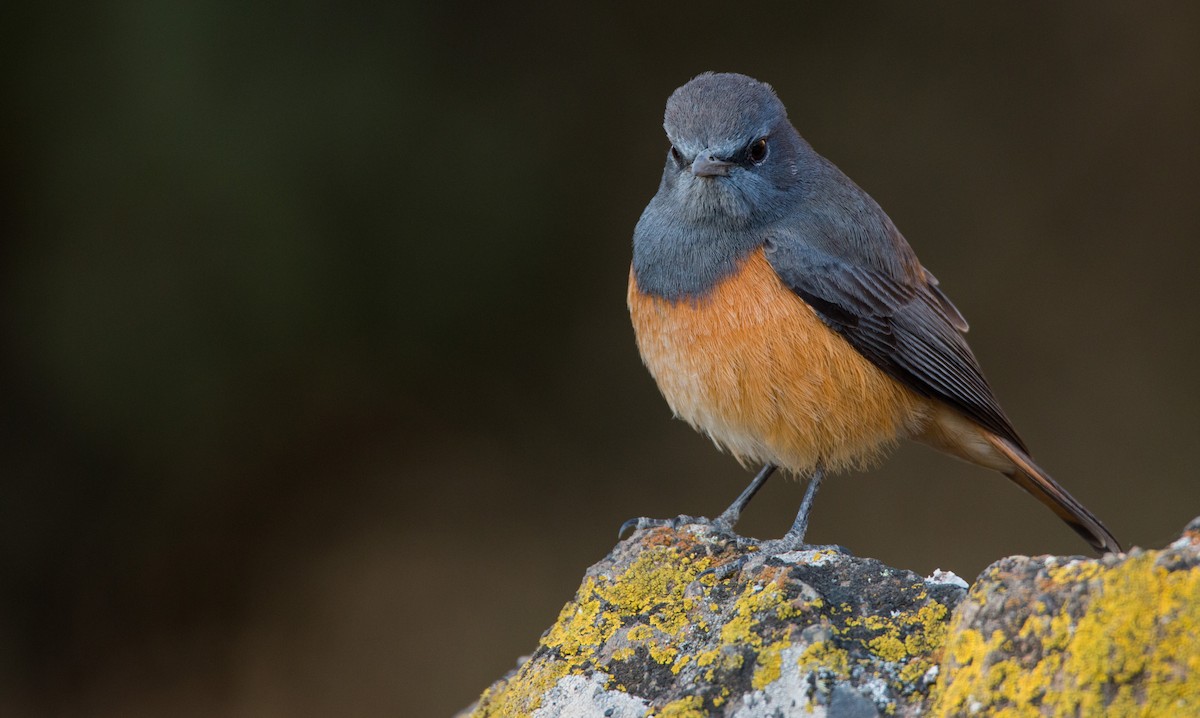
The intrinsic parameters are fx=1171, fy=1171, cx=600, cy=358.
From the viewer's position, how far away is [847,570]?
2.89 metres

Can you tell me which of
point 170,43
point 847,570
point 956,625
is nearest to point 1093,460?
point 847,570

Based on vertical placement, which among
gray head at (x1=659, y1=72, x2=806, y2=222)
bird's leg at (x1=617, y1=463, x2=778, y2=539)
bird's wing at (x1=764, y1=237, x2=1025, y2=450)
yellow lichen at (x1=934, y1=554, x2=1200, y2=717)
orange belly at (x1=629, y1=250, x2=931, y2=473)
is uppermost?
gray head at (x1=659, y1=72, x2=806, y2=222)

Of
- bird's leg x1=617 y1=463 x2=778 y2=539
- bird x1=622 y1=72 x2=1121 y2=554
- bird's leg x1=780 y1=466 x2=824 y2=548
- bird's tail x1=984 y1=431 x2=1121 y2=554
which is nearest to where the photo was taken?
bird's leg x1=617 y1=463 x2=778 y2=539

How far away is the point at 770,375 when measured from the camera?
386cm

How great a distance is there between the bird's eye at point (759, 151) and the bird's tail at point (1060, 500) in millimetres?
1351

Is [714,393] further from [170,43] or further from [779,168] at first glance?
[170,43]

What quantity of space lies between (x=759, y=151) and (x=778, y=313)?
1.96 feet

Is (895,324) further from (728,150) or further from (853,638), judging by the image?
(853,638)

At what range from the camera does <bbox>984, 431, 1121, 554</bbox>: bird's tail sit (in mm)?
4305

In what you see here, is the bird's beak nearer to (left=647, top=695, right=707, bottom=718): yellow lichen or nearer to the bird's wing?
the bird's wing

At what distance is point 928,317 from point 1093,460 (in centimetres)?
281

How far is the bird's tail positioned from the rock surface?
5.04 ft

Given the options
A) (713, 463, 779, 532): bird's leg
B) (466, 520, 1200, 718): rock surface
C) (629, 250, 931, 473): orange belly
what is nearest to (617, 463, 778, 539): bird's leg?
(713, 463, 779, 532): bird's leg

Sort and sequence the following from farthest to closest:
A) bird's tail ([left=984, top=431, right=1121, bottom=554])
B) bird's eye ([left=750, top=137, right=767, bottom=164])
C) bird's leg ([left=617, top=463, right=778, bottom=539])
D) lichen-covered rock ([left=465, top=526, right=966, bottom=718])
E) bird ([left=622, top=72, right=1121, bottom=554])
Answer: bird's tail ([left=984, top=431, right=1121, bottom=554]) < bird's eye ([left=750, top=137, right=767, bottom=164]) < bird ([left=622, top=72, right=1121, bottom=554]) < bird's leg ([left=617, top=463, right=778, bottom=539]) < lichen-covered rock ([left=465, top=526, right=966, bottom=718])
